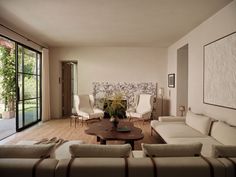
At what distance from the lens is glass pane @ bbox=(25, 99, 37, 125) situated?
622 cm

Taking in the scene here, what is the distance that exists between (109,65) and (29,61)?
278cm

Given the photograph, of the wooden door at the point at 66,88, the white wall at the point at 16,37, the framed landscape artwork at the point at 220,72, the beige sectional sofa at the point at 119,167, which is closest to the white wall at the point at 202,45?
the framed landscape artwork at the point at 220,72

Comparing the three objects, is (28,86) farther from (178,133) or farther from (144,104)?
(178,133)

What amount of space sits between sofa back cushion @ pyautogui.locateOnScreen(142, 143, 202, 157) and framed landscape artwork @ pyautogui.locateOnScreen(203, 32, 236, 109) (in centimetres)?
197

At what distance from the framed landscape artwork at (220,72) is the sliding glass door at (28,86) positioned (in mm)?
4694

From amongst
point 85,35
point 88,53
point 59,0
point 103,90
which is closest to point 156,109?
point 103,90

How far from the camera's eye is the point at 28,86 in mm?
6254

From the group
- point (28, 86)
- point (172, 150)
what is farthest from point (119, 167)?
point (28, 86)

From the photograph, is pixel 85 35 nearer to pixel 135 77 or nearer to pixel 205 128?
pixel 135 77

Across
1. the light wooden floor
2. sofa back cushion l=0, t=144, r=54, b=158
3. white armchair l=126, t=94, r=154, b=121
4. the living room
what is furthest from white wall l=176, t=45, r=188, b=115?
sofa back cushion l=0, t=144, r=54, b=158

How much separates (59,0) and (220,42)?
296 centimetres

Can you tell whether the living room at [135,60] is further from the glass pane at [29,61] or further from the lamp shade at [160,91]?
the glass pane at [29,61]

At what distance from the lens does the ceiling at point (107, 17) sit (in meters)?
3.54

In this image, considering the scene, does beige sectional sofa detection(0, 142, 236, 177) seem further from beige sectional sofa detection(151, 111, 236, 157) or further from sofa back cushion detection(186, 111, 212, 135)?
sofa back cushion detection(186, 111, 212, 135)
